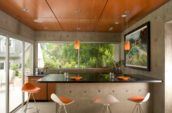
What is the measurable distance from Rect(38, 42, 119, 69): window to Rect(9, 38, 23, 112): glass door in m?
1.61

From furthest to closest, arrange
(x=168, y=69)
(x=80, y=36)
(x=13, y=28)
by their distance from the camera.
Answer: (x=80, y=36), (x=13, y=28), (x=168, y=69)

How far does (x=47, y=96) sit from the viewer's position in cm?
691

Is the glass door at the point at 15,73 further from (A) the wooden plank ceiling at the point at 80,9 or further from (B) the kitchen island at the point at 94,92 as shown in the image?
(B) the kitchen island at the point at 94,92

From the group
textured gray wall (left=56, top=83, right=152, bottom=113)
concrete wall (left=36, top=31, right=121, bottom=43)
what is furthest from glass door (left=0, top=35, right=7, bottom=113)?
concrete wall (left=36, top=31, right=121, bottom=43)

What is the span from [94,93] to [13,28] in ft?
8.71

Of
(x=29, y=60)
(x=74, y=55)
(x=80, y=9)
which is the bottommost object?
(x=29, y=60)

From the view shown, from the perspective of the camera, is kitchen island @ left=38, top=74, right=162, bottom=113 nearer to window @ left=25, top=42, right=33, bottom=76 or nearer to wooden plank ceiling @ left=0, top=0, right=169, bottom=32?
wooden plank ceiling @ left=0, top=0, right=169, bottom=32

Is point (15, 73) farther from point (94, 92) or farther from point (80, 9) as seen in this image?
point (80, 9)

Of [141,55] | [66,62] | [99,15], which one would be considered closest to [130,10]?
[99,15]

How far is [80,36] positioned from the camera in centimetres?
764

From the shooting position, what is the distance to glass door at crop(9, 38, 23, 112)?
520 centimetres

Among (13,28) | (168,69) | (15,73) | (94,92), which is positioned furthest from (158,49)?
(15,73)

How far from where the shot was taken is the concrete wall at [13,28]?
4.43 meters

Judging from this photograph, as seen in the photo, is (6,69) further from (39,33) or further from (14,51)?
(39,33)
